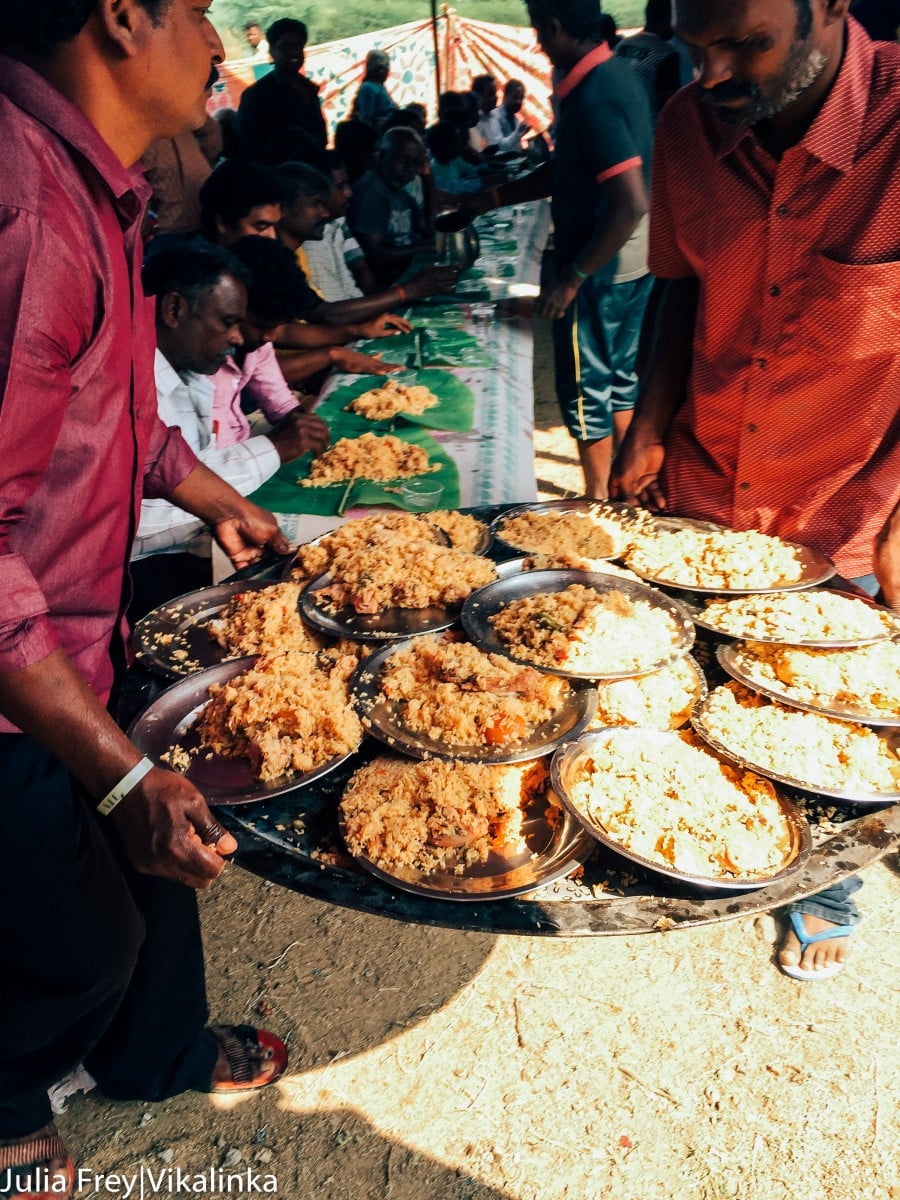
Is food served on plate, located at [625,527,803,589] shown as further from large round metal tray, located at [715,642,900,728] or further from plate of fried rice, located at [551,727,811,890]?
plate of fried rice, located at [551,727,811,890]

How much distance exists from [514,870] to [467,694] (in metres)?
0.40

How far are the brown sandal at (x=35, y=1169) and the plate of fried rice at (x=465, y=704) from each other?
5.22ft

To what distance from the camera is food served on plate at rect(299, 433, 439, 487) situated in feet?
11.0

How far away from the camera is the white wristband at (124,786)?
147cm

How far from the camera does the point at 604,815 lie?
155 cm

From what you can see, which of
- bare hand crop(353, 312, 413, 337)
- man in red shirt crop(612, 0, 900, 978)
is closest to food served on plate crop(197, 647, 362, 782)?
man in red shirt crop(612, 0, 900, 978)

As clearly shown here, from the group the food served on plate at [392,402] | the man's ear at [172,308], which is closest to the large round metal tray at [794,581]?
the food served on plate at [392,402]

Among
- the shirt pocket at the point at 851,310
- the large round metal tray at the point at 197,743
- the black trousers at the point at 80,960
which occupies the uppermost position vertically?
the shirt pocket at the point at 851,310

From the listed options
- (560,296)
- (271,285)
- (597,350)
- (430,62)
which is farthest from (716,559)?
(430,62)

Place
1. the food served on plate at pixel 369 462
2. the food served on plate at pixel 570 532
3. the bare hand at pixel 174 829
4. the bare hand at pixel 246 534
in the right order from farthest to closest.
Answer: the food served on plate at pixel 369 462
the bare hand at pixel 246 534
the food served on plate at pixel 570 532
the bare hand at pixel 174 829

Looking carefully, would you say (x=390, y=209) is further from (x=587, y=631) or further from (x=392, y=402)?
(x=587, y=631)

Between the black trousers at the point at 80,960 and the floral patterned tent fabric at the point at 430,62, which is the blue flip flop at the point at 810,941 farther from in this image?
the floral patterned tent fabric at the point at 430,62

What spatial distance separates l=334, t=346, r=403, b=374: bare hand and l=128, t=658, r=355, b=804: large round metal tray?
115 inches

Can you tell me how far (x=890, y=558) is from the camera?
6.98 ft
